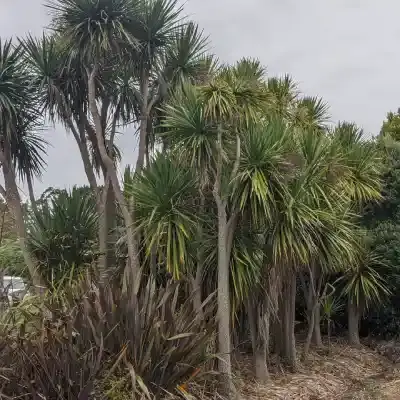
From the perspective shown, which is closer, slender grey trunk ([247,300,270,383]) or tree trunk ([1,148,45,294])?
slender grey trunk ([247,300,270,383])

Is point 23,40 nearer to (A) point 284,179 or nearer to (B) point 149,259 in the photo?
(B) point 149,259

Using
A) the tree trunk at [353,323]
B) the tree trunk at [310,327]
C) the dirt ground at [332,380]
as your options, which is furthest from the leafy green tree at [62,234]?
the tree trunk at [353,323]

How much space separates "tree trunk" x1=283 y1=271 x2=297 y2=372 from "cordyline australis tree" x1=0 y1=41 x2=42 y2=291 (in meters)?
4.91

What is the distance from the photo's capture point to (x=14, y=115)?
38.9 ft

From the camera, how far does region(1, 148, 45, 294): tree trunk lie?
11562 mm

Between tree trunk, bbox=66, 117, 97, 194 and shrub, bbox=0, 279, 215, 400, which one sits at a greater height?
tree trunk, bbox=66, 117, 97, 194

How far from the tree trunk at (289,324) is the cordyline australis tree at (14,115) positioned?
491 cm

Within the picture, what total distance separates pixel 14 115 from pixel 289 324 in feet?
22.8

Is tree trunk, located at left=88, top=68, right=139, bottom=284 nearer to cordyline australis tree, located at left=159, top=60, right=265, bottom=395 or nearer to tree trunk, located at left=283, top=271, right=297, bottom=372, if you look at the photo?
cordyline australis tree, located at left=159, top=60, right=265, bottom=395

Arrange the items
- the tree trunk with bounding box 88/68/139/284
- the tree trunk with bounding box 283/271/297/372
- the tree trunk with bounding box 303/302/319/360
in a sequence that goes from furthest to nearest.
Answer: the tree trunk with bounding box 303/302/319/360 < the tree trunk with bounding box 283/271/297/372 < the tree trunk with bounding box 88/68/139/284

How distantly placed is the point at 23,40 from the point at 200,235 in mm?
5961

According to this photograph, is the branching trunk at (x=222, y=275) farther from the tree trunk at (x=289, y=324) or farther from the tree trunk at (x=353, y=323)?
the tree trunk at (x=353, y=323)

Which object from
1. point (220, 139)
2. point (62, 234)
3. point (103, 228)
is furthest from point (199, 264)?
point (62, 234)

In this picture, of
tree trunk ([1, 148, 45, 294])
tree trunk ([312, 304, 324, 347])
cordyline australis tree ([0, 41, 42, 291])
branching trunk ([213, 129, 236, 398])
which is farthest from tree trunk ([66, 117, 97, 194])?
tree trunk ([312, 304, 324, 347])
